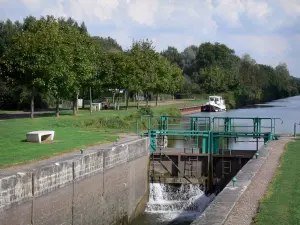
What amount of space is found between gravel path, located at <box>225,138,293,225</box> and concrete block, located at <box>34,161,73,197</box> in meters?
5.32

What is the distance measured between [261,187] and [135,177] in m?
9.00

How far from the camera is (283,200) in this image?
40.6ft

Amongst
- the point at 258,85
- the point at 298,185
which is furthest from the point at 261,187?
the point at 258,85

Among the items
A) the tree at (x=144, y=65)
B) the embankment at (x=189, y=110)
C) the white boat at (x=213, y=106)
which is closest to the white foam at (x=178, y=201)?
the tree at (x=144, y=65)

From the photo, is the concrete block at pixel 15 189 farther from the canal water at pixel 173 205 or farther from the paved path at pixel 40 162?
the canal water at pixel 173 205

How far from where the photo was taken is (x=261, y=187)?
1398cm

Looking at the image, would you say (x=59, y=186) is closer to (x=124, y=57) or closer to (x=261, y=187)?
(x=261, y=187)

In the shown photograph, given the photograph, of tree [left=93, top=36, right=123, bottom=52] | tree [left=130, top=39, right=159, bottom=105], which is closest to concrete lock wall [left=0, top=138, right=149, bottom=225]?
tree [left=130, top=39, right=159, bottom=105]

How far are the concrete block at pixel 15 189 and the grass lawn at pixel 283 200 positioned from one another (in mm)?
5861

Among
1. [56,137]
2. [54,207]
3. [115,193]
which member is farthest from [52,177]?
[56,137]

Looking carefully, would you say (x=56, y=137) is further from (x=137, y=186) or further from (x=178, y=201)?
(x=178, y=201)

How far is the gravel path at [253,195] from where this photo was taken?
35.4 ft

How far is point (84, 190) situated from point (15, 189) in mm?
4390

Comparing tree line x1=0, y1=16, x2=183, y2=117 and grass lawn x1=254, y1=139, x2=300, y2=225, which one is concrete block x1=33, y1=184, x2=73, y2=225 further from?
tree line x1=0, y1=16, x2=183, y2=117
